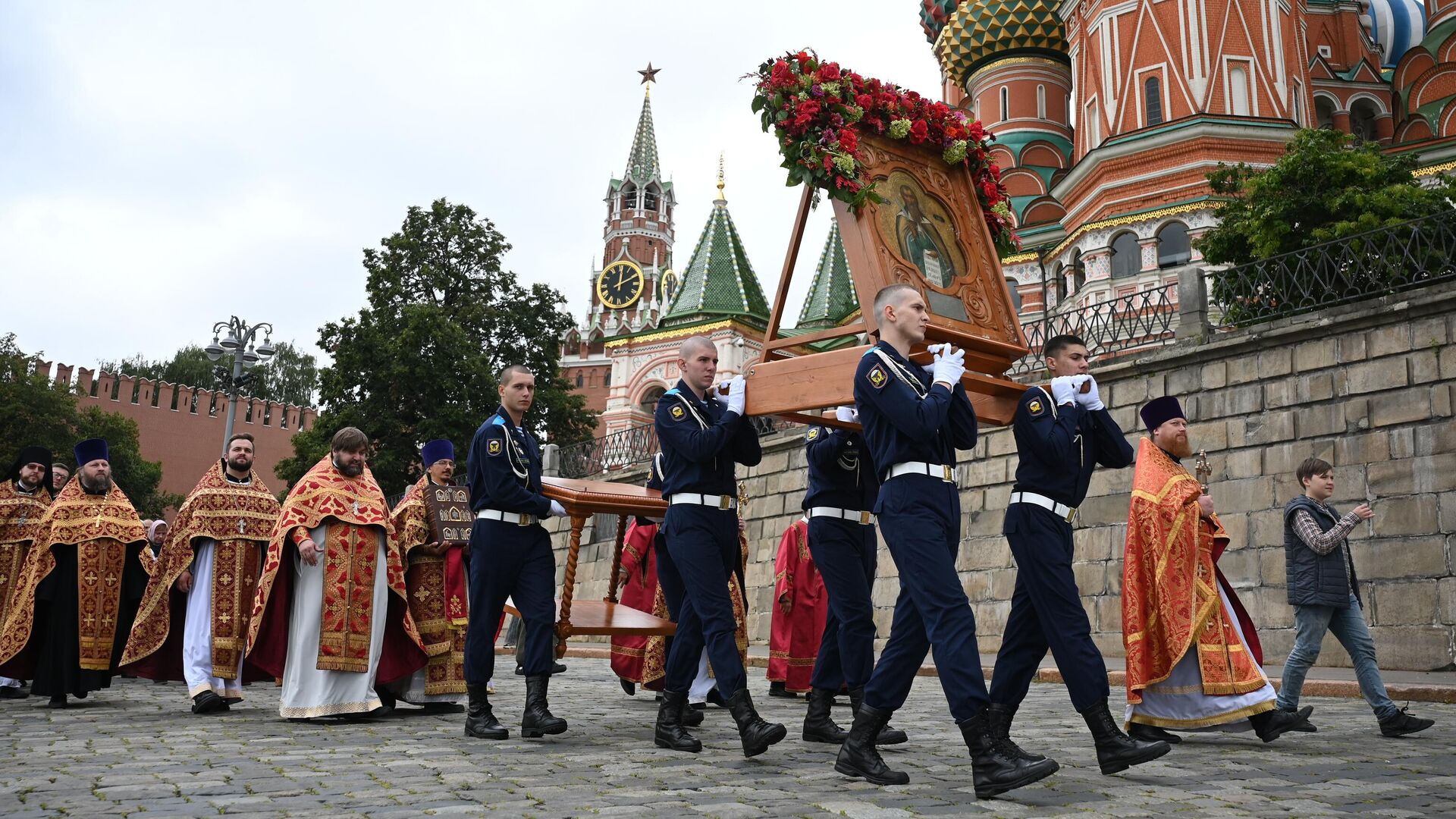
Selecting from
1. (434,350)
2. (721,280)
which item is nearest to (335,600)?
(434,350)

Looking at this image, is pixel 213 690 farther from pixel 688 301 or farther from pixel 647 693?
pixel 688 301

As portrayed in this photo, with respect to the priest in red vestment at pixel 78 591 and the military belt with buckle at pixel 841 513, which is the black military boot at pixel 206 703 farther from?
the military belt with buckle at pixel 841 513

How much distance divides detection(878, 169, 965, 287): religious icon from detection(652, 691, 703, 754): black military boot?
249 cm

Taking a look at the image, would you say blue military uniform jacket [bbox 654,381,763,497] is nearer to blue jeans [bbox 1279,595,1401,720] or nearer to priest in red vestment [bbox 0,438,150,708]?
blue jeans [bbox 1279,595,1401,720]

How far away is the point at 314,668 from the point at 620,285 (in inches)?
3359

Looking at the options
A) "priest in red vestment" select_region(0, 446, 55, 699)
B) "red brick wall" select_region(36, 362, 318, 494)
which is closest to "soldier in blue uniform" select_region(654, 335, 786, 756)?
"priest in red vestment" select_region(0, 446, 55, 699)

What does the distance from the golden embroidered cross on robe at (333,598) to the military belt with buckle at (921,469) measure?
417cm

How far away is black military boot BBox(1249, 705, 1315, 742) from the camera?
610 centimetres

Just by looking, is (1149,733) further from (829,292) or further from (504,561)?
(829,292)

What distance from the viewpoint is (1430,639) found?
35.0ft

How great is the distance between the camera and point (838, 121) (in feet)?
20.1

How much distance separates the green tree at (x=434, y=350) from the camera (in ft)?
101

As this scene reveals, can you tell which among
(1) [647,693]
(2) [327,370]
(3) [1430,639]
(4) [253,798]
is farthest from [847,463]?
(2) [327,370]

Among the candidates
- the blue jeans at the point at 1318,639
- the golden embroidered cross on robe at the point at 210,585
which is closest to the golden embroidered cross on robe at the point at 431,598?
the golden embroidered cross on robe at the point at 210,585
